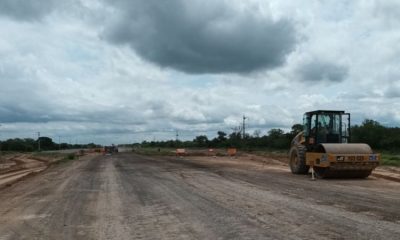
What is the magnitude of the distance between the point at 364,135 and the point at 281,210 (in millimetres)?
95365

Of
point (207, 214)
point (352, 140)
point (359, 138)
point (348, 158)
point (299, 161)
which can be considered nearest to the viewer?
point (207, 214)

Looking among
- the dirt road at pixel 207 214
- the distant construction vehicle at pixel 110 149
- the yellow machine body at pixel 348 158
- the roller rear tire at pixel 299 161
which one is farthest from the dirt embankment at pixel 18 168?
the distant construction vehicle at pixel 110 149

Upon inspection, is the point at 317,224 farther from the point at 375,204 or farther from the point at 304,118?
the point at 304,118

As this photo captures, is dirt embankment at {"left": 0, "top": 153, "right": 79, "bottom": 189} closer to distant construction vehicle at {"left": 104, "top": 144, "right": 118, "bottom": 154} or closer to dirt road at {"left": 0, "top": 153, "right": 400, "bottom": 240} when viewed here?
dirt road at {"left": 0, "top": 153, "right": 400, "bottom": 240}

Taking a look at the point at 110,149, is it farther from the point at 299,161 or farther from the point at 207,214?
the point at 207,214

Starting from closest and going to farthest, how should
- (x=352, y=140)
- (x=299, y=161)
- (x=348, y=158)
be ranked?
(x=348, y=158)
(x=299, y=161)
(x=352, y=140)

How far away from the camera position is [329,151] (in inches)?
873

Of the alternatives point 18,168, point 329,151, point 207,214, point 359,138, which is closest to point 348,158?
point 329,151

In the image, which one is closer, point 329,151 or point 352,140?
point 329,151

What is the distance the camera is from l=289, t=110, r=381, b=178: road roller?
21.9 metres

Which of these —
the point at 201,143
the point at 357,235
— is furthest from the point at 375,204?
the point at 201,143

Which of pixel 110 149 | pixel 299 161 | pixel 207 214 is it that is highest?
pixel 110 149

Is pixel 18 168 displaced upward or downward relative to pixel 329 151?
downward

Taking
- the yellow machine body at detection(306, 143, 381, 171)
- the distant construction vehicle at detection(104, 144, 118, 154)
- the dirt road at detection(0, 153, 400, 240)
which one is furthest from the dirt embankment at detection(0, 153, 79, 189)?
the distant construction vehicle at detection(104, 144, 118, 154)
